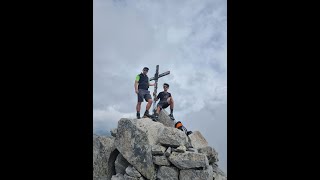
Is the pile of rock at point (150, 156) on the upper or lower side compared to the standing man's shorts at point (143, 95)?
lower

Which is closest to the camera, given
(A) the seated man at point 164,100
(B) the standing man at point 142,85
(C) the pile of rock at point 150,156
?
(C) the pile of rock at point 150,156

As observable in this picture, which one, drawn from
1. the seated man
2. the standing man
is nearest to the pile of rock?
the seated man

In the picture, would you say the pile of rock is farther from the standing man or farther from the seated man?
the standing man


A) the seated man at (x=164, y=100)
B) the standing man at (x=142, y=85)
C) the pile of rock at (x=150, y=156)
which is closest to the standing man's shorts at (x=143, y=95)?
the standing man at (x=142, y=85)

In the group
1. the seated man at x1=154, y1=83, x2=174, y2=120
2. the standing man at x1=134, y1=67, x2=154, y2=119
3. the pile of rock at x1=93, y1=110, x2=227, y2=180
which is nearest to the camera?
the pile of rock at x1=93, y1=110, x2=227, y2=180

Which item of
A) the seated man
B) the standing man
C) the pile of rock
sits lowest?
the pile of rock

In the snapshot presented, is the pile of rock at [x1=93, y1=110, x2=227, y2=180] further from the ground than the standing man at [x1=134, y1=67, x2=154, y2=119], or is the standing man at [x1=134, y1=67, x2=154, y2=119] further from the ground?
the standing man at [x1=134, y1=67, x2=154, y2=119]

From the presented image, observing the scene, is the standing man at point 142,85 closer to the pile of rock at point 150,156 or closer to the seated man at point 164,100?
the seated man at point 164,100

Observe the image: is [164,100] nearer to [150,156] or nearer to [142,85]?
[142,85]

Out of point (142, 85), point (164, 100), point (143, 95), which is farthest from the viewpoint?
point (164, 100)

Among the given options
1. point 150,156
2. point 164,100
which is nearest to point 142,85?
point 164,100

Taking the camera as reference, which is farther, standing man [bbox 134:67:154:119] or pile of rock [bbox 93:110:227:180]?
standing man [bbox 134:67:154:119]

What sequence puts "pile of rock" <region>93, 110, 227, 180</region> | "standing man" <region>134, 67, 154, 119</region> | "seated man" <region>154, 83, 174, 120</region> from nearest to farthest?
"pile of rock" <region>93, 110, 227, 180</region>
"standing man" <region>134, 67, 154, 119</region>
"seated man" <region>154, 83, 174, 120</region>
